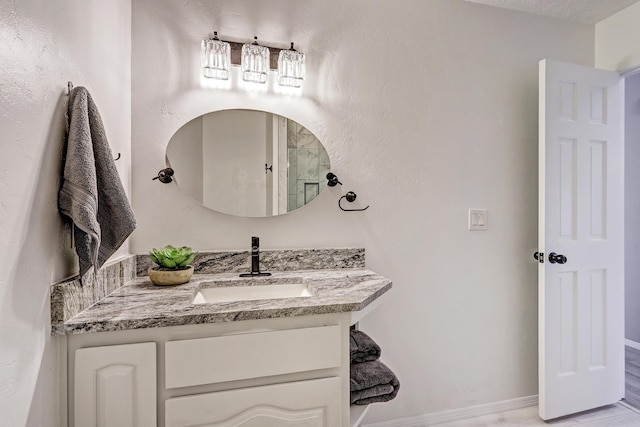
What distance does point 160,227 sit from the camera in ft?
5.44

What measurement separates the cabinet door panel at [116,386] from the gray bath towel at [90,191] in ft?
0.84

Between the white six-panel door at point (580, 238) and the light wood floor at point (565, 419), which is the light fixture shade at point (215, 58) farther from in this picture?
the light wood floor at point (565, 419)

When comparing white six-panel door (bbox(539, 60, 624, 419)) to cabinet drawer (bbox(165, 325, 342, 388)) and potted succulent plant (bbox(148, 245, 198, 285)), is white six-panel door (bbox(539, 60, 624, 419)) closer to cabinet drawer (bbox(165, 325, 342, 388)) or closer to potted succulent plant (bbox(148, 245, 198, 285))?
cabinet drawer (bbox(165, 325, 342, 388))

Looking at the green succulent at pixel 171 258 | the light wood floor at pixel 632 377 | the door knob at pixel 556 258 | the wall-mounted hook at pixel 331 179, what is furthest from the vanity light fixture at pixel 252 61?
the light wood floor at pixel 632 377

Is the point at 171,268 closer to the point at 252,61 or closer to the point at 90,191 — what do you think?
the point at 90,191

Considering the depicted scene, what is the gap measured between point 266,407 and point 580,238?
1.97 meters

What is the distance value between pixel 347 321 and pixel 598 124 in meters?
2.01

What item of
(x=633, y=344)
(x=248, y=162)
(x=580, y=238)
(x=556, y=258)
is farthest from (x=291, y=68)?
(x=633, y=344)

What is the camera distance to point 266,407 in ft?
3.69

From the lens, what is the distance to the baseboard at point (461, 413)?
1.93 metres

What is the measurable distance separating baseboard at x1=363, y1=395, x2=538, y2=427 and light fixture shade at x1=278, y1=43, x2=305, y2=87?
1783 mm

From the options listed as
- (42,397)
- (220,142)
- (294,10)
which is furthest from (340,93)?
(42,397)

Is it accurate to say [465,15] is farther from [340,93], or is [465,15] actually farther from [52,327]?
[52,327]

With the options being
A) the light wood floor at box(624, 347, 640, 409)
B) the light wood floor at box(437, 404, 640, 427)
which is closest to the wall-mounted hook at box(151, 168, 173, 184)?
the light wood floor at box(437, 404, 640, 427)
